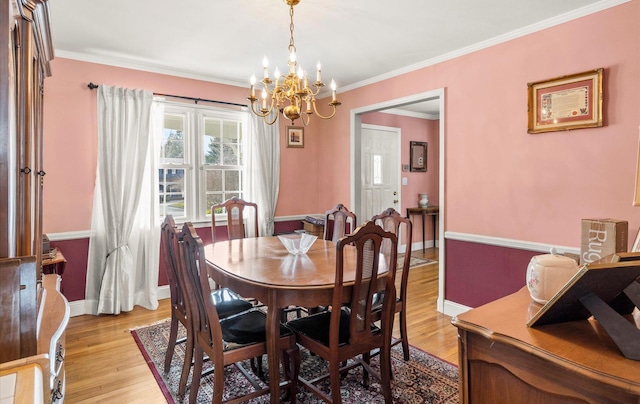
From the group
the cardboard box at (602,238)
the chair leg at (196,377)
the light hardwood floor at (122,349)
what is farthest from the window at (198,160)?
the cardboard box at (602,238)

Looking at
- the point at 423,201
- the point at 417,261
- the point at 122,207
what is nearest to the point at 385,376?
the point at 122,207

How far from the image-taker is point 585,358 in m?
0.87

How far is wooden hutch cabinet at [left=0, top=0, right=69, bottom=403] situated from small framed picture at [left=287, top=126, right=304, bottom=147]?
3.29 metres

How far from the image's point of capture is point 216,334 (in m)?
1.81

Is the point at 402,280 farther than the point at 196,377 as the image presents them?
Yes

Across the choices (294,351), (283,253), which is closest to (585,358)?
(294,351)

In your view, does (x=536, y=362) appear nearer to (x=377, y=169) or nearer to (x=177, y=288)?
(x=177, y=288)

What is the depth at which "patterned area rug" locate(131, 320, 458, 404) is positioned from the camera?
217 centimetres

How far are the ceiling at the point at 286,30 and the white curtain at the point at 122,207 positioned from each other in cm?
49

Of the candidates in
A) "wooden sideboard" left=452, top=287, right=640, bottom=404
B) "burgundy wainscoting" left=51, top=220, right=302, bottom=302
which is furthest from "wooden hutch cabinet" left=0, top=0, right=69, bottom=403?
"burgundy wainscoting" left=51, top=220, right=302, bottom=302

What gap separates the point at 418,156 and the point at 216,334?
17.8 feet

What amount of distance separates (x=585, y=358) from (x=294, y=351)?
1.46 meters

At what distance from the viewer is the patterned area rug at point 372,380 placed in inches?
85.4

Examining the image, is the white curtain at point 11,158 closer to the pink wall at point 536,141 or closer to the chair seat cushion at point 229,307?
the chair seat cushion at point 229,307
